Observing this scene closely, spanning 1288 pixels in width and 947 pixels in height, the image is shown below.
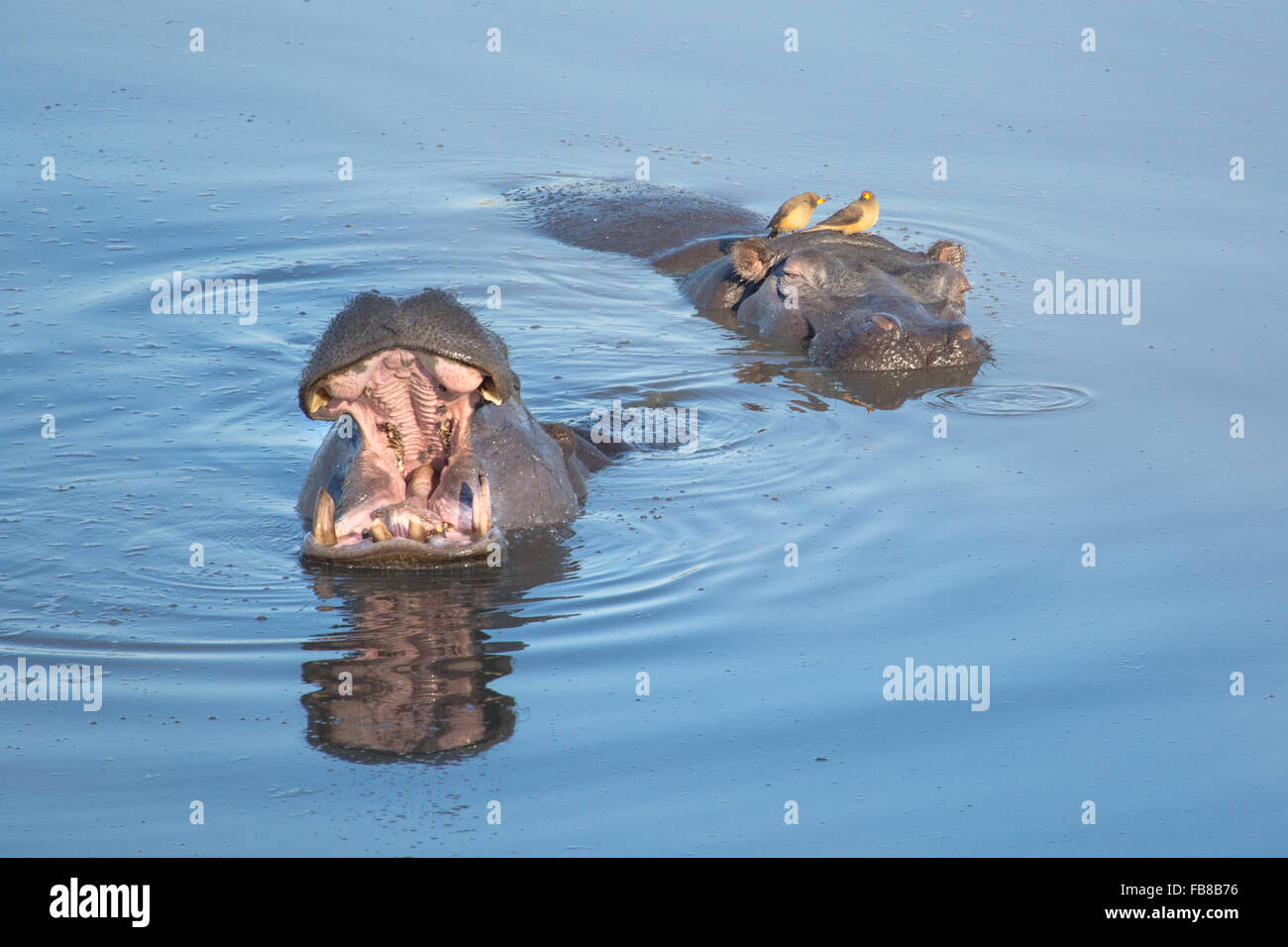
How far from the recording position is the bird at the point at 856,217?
13.5 meters

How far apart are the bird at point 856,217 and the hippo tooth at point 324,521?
7431mm

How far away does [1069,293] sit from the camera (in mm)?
13453

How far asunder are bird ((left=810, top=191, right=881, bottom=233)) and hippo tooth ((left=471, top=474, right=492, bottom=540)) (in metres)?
7.26

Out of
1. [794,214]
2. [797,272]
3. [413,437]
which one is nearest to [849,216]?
[794,214]

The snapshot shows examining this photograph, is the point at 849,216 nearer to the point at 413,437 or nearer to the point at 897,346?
→ the point at 897,346

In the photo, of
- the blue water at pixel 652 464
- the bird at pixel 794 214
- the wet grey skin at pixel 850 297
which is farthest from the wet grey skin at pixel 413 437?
the bird at pixel 794 214

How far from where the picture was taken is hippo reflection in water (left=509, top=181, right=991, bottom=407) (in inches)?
458

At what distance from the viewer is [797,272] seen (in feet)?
41.9

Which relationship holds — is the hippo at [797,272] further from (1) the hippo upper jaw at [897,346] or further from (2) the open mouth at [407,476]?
(2) the open mouth at [407,476]

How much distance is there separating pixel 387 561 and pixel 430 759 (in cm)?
163

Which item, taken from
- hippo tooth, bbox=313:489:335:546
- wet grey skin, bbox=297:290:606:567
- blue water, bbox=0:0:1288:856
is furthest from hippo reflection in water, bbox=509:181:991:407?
hippo tooth, bbox=313:489:335:546

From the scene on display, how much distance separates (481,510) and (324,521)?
659 millimetres
